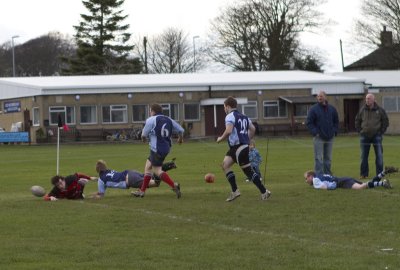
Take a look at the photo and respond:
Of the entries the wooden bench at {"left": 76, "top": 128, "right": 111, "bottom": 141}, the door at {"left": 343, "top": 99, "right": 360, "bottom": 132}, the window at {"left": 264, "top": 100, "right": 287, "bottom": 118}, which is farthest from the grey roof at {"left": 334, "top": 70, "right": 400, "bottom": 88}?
the wooden bench at {"left": 76, "top": 128, "right": 111, "bottom": 141}

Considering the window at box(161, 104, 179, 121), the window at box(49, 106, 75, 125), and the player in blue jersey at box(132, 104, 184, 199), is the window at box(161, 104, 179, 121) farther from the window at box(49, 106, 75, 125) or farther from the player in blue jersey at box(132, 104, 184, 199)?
the player in blue jersey at box(132, 104, 184, 199)

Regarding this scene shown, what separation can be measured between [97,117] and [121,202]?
4672 centimetres

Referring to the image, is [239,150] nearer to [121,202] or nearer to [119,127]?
[121,202]

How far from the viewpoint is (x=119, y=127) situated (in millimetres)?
62938

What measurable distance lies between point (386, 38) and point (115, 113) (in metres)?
34.4

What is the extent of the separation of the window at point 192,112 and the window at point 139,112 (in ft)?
9.50

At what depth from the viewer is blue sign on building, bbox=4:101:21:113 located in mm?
64375

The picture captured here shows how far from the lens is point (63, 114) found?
61656 mm

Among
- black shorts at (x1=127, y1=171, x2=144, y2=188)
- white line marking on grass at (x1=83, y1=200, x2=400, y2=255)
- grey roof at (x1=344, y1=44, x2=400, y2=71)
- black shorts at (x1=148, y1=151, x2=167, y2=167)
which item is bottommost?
white line marking on grass at (x1=83, y1=200, x2=400, y2=255)

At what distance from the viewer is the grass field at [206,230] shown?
9.84 metres

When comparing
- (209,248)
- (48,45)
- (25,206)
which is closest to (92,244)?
(209,248)

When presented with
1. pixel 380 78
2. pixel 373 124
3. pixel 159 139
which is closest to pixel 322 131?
pixel 373 124

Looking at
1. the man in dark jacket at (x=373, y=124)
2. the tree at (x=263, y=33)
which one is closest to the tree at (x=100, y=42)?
the tree at (x=263, y=33)

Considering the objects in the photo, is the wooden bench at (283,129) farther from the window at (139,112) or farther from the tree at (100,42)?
the tree at (100,42)
